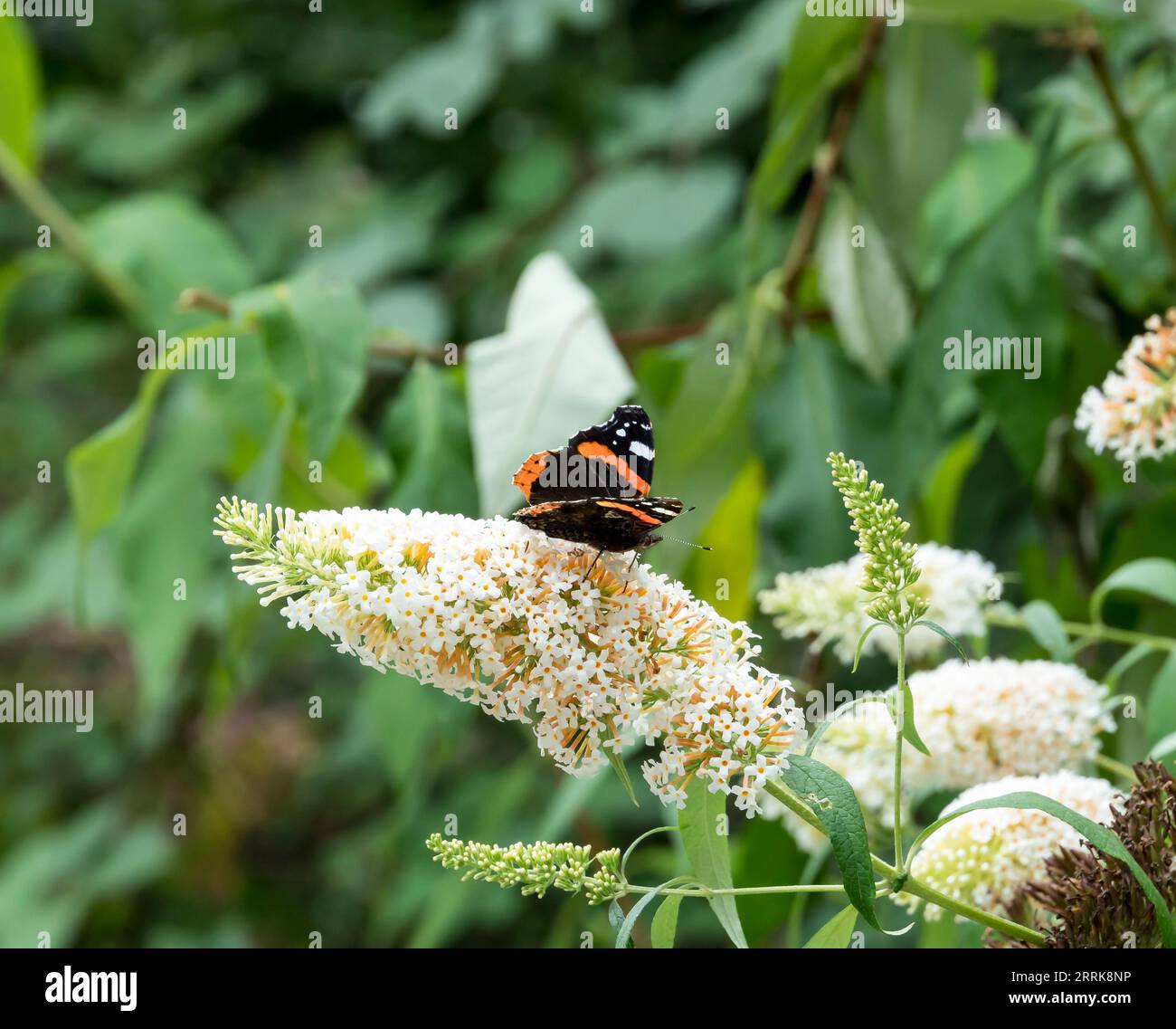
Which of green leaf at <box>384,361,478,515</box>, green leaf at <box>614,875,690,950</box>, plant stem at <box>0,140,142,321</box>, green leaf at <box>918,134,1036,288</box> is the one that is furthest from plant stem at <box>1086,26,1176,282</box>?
plant stem at <box>0,140,142,321</box>

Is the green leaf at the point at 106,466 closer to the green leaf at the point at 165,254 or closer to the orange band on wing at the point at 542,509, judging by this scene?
the green leaf at the point at 165,254

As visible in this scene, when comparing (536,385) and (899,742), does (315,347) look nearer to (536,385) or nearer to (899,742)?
(536,385)

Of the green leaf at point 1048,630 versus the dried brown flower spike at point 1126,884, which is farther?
the green leaf at point 1048,630

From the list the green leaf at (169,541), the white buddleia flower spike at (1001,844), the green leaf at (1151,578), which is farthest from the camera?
the green leaf at (169,541)

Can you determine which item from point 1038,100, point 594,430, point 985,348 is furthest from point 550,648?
point 1038,100

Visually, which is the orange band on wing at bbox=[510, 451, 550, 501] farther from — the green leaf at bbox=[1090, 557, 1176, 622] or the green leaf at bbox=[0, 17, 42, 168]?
the green leaf at bbox=[0, 17, 42, 168]

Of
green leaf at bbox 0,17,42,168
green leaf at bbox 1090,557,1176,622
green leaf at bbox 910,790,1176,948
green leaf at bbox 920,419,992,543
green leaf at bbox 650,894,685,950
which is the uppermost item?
green leaf at bbox 0,17,42,168

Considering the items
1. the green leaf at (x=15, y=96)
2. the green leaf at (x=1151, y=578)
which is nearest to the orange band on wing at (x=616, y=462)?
the green leaf at (x=1151, y=578)
